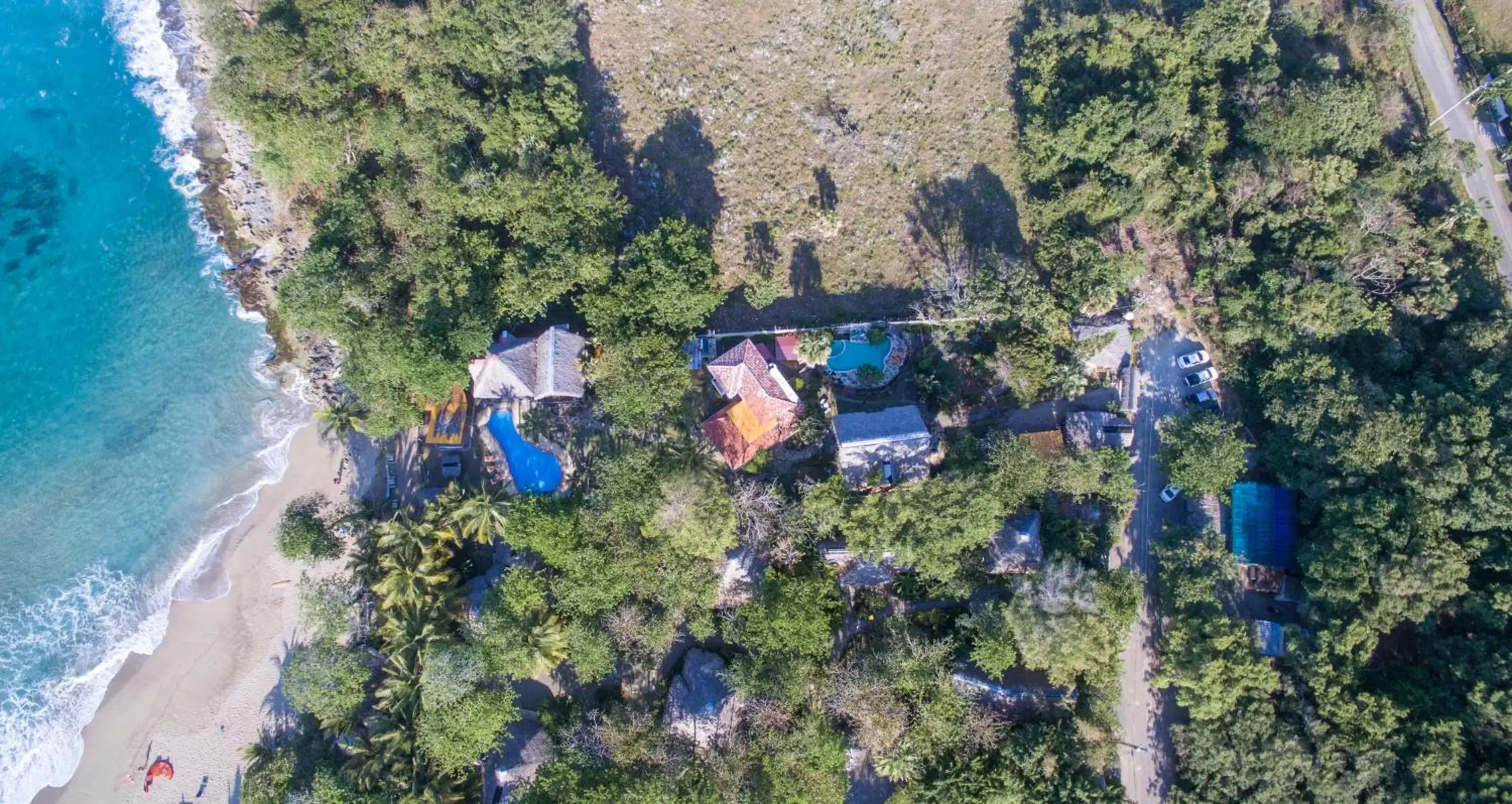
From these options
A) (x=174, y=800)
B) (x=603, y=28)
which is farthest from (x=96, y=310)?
(x=603, y=28)

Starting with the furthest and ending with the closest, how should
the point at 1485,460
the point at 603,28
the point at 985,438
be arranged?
the point at 603,28, the point at 985,438, the point at 1485,460

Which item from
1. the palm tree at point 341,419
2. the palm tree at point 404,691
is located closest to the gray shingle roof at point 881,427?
the palm tree at point 404,691

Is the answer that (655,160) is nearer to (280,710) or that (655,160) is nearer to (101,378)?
(101,378)

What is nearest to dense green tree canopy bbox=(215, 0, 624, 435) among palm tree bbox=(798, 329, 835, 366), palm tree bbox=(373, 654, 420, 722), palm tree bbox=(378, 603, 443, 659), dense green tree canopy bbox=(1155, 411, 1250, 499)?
palm tree bbox=(378, 603, 443, 659)

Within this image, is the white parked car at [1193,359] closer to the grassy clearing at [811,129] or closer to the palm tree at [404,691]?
the grassy clearing at [811,129]

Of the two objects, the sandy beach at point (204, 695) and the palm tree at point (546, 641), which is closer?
the palm tree at point (546, 641)

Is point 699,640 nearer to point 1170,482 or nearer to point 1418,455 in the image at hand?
point 1170,482

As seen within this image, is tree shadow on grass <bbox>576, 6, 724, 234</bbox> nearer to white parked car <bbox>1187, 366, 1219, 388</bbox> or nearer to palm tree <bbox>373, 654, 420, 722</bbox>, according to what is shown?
palm tree <bbox>373, 654, 420, 722</bbox>
